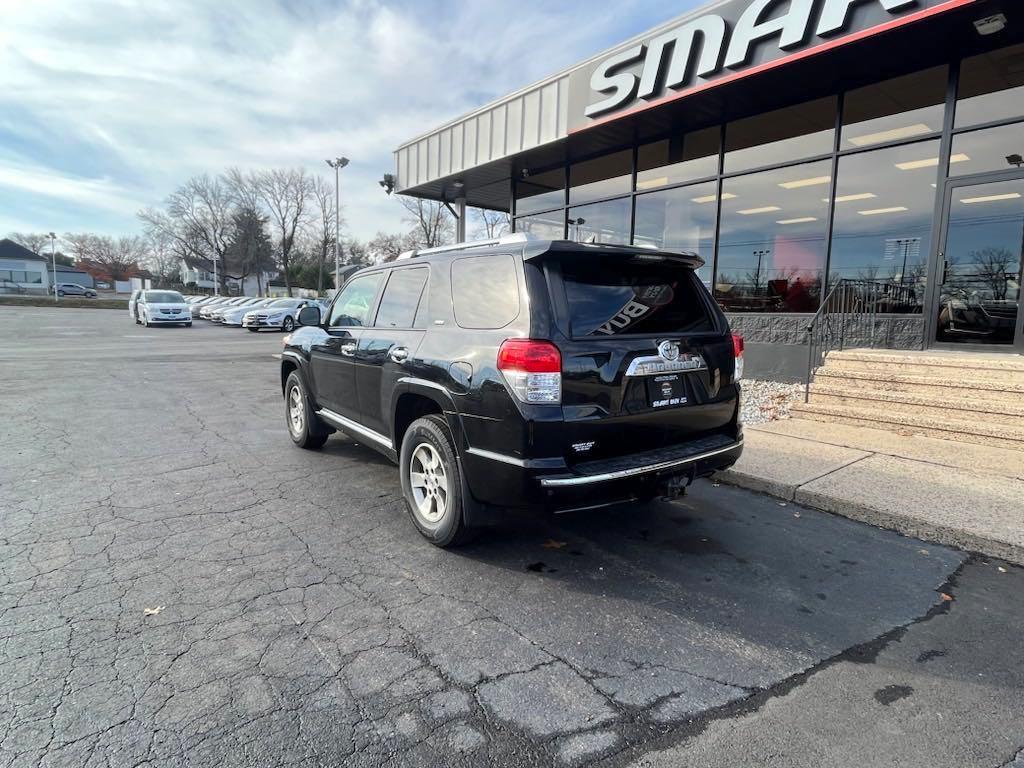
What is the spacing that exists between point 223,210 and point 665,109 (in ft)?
237

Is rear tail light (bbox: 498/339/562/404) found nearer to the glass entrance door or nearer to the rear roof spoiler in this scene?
the rear roof spoiler

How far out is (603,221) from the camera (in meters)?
12.9

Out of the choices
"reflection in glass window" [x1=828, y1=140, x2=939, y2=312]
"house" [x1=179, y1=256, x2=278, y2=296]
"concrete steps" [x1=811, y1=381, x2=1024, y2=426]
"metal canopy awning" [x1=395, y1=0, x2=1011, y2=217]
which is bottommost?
"concrete steps" [x1=811, y1=381, x2=1024, y2=426]

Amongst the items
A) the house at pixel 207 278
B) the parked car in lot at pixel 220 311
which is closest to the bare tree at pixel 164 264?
the house at pixel 207 278

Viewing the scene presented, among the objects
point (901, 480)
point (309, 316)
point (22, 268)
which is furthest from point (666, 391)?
point (22, 268)

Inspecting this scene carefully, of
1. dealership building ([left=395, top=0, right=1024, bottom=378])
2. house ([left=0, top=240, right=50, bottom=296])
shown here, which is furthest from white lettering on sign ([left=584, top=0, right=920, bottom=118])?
house ([left=0, top=240, right=50, bottom=296])

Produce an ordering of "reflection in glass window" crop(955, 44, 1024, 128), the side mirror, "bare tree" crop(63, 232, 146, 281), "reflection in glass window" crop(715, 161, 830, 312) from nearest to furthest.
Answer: the side mirror
"reflection in glass window" crop(955, 44, 1024, 128)
"reflection in glass window" crop(715, 161, 830, 312)
"bare tree" crop(63, 232, 146, 281)

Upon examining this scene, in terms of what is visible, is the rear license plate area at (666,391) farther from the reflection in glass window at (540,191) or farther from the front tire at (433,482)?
the reflection in glass window at (540,191)

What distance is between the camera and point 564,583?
337 cm

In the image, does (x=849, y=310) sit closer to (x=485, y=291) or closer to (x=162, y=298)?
(x=485, y=291)

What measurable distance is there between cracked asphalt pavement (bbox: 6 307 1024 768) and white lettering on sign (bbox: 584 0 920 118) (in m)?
6.45

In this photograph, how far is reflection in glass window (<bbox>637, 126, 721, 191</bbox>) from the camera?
35.4ft

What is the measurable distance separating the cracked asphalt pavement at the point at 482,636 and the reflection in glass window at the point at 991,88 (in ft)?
23.4

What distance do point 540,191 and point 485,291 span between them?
457 inches
